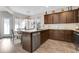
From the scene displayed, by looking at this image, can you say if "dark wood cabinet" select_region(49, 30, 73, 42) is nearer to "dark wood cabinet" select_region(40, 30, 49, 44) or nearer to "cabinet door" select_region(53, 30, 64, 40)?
"cabinet door" select_region(53, 30, 64, 40)

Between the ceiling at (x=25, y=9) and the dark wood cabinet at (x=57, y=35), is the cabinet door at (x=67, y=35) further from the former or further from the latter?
the ceiling at (x=25, y=9)

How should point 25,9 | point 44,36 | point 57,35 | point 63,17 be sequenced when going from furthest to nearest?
point 44,36 → point 63,17 → point 57,35 → point 25,9

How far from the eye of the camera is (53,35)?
3.00 meters

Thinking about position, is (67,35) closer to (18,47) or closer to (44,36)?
(44,36)

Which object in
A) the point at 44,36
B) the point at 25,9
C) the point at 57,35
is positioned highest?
the point at 25,9

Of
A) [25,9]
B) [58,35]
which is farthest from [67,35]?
[25,9]

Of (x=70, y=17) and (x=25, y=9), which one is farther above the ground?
(x=25, y=9)

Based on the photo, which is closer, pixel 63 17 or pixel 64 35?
pixel 64 35

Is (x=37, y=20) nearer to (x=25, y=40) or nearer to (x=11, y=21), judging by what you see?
(x=11, y=21)

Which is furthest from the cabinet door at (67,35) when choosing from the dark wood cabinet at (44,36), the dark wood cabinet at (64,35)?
the dark wood cabinet at (44,36)

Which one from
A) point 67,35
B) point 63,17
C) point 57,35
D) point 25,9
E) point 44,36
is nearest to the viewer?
point 25,9

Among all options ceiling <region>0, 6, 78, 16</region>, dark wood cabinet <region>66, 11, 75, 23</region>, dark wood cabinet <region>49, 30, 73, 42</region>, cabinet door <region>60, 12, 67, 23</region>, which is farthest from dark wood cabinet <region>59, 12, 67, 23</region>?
ceiling <region>0, 6, 78, 16</region>

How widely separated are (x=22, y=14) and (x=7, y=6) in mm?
444
